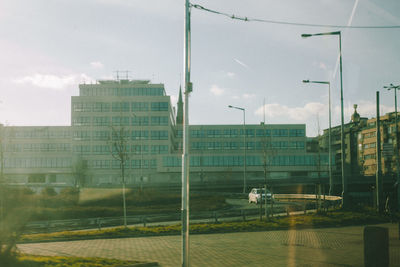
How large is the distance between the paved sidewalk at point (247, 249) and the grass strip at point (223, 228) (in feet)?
3.00

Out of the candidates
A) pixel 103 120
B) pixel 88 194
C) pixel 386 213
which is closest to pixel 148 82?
pixel 103 120

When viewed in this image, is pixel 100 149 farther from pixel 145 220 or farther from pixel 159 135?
→ pixel 145 220

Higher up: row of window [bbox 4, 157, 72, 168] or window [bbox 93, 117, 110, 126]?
window [bbox 93, 117, 110, 126]

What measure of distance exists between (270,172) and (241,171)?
19.5 feet

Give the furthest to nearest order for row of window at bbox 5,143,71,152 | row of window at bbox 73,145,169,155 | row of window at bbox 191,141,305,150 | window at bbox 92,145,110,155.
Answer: row of window at bbox 191,141,305,150
row of window at bbox 5,143,71,152
row of window at bbox 73,145,169,155
window at bbox 92,145,110,155

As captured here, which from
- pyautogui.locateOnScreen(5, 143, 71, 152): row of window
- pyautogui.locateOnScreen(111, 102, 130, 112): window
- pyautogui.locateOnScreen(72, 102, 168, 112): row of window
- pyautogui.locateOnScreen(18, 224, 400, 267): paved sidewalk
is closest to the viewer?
pyautogui.locateOnScreen(18, 224, 400, 267): paved sidewalk

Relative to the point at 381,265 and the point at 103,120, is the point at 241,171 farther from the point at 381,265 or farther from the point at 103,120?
the point at 381,265

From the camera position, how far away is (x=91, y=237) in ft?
62.0

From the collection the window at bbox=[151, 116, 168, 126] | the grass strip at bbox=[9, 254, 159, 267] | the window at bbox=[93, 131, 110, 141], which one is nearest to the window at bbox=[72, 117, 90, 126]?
the window at bbox=[93, 131, 110, 141]

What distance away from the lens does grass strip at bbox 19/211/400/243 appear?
1906 centimetres

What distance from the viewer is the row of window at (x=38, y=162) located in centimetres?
8719

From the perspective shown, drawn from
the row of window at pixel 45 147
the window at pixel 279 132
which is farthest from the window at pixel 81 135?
the window at pixel 279 132

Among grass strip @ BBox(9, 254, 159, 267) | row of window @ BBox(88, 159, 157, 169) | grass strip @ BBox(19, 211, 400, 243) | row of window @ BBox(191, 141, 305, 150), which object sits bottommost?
grass strip @ BBox(19, 211, 400, 243)

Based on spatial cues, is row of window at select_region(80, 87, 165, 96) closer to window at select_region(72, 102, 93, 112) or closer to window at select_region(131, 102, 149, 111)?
window at select_region(131, 102, 149, 111)
